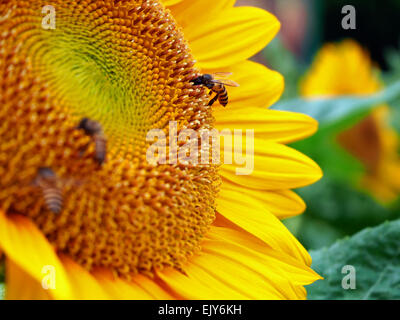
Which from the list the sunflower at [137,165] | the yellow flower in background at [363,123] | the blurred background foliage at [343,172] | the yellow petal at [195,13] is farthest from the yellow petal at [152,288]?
the yellow flower in background at [363,123]

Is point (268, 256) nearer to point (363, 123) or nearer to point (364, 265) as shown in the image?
point (364, 265)

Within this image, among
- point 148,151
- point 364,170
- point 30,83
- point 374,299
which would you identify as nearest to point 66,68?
point 30,83

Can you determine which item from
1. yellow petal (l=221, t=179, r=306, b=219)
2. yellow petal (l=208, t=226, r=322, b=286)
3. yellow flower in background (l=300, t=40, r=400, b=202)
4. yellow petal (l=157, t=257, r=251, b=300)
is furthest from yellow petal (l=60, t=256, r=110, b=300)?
yellow flower in background (l=300, t=40, r=400, b=202)

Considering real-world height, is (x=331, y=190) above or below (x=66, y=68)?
above

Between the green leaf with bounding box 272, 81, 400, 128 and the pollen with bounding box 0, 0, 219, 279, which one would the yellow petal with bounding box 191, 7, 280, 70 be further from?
the green leaf with bounding box 272, 81, 400, 128

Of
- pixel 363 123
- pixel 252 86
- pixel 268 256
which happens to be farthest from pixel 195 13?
pixel 363 123

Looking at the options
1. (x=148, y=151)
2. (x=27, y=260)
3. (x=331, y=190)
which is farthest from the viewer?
(x=331, y=190)

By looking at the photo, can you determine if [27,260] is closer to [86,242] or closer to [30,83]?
[86,242]
